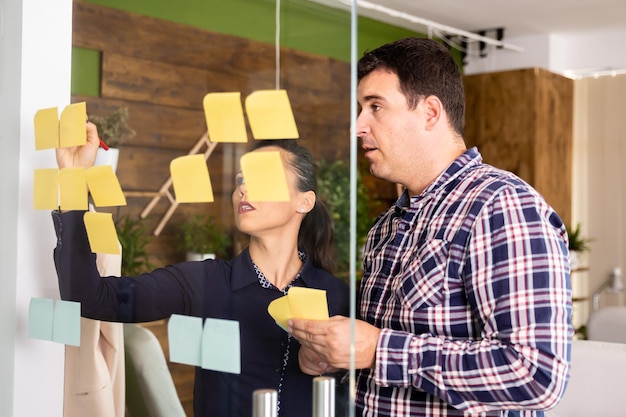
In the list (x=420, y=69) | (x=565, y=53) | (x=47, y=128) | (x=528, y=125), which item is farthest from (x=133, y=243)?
(x=565, y=53)

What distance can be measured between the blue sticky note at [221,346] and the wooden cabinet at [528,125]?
520 centimetres

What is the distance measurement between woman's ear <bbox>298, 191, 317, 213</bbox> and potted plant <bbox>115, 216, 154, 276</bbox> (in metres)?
0.27

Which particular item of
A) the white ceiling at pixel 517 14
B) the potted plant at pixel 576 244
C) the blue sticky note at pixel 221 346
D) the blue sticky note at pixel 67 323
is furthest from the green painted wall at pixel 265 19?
the potted plant at pixel 576 244

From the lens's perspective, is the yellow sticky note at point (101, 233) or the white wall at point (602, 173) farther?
the white wall at point (602, 173)

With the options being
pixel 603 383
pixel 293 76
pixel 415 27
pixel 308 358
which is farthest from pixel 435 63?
pixel 415 27

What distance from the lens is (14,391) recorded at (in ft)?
4.38

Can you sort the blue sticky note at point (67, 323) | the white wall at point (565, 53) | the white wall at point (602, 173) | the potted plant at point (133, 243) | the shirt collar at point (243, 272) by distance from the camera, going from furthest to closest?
the white wall at point (602, 173), the white wall at point (565, 53), the blue sticky note at point (67, 323), the potted plant at point (133, 243), the shirt collar at point (243, 272)

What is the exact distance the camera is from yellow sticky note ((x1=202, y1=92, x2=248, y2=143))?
38.6 inches

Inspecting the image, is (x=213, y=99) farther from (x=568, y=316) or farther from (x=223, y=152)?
(x=568, y=316)

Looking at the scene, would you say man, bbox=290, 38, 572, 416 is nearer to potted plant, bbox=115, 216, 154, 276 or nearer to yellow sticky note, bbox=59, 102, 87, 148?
potted plant, bbox=115, 216, 154, 276

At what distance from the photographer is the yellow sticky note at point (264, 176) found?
0.94 metres

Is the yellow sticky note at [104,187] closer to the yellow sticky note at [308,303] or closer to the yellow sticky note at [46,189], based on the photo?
the yellow sticky note at [46,189]

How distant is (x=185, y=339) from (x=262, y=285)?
14 cm

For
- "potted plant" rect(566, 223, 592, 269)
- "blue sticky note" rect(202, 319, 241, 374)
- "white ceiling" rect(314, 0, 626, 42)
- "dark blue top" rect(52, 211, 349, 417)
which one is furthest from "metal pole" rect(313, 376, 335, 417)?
"potted plant" rect(566, 223, 592, 269)
